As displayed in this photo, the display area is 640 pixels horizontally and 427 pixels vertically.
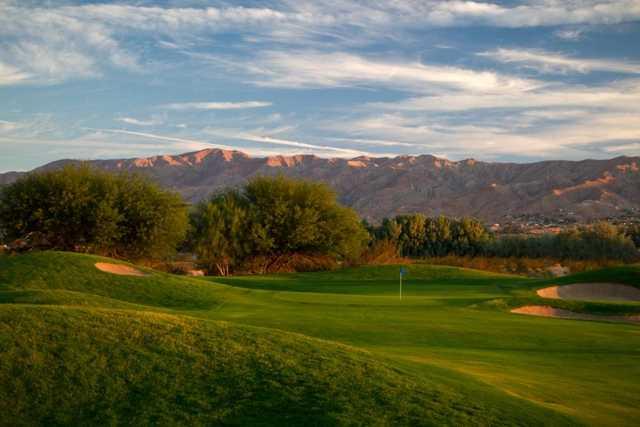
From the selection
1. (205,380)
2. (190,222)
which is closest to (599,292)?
(205,380)

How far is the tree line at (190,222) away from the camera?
40.5 metres

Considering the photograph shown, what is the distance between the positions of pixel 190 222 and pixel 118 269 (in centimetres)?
1871

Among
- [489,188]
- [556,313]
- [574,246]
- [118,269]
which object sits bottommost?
[556,313]

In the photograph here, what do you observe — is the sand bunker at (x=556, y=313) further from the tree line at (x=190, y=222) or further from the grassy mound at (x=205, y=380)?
the tree line at (x=190, y=222)

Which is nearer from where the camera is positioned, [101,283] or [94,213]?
[101,283]

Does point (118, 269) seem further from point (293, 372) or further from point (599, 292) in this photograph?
point (599, 292)

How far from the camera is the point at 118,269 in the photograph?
27.9 meters

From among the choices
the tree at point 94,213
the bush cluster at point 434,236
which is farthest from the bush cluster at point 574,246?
the tree at point 94,213

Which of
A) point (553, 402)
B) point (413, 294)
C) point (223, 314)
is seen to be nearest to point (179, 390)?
→ point (553, 402)

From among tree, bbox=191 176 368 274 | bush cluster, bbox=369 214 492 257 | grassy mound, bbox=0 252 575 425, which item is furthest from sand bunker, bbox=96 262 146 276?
bush cluster, bbox=369 214 492 257

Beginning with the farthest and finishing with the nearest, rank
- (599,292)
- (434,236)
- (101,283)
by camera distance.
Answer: (434,236) → (599,292) → (101,283)

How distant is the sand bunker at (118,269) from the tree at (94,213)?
12.5m

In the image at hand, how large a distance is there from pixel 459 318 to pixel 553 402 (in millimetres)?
9544

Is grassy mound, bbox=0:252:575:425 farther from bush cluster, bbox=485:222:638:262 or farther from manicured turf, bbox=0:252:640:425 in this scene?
bush cluster, bbox=485:222:638:262
